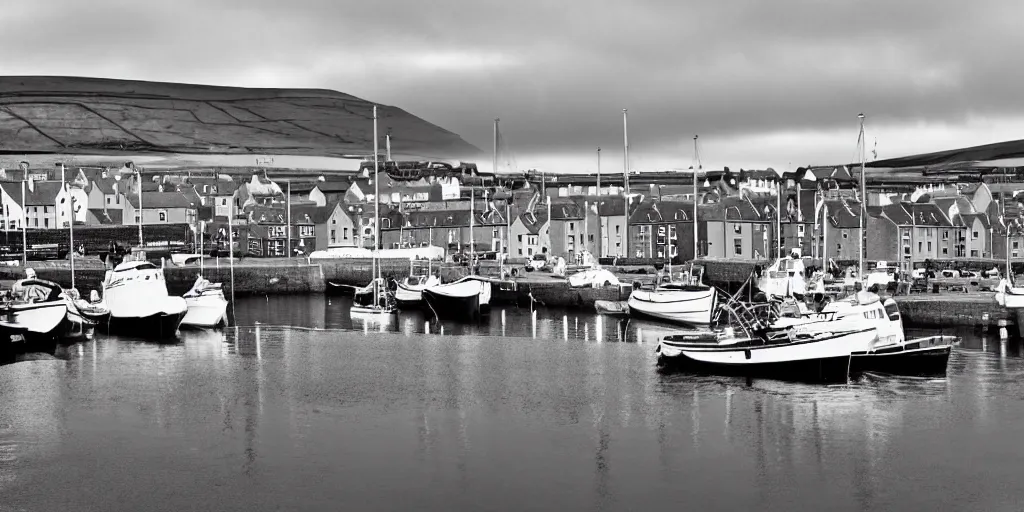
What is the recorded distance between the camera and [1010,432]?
28.6 meters

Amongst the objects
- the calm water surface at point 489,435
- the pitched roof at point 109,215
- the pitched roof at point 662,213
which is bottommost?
the calm water surface at point 489,435

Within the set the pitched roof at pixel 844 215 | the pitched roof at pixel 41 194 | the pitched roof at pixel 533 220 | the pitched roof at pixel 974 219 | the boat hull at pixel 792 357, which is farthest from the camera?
the pitched roof at pixel 41 194

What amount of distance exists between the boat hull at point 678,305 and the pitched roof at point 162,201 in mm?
81704

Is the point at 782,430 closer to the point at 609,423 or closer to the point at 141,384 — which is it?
the point at 609,423

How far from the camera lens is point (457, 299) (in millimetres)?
64062

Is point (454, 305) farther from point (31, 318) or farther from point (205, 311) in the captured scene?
point (31, 318)

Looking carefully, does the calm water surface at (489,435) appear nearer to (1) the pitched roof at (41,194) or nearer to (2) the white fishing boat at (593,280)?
(2) the white fishing boat at (593,280)

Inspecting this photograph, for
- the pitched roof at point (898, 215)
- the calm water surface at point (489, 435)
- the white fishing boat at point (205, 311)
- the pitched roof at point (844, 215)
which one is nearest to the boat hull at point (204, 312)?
the white fishing boat at point (205, 311)

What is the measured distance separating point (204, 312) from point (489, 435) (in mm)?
32573

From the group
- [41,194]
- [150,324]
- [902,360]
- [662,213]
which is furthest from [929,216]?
[41,194]

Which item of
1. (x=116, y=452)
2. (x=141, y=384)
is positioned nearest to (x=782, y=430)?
(x=116, y=452)

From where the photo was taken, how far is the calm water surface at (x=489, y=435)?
75.7 ft

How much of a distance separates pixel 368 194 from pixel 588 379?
11365cm

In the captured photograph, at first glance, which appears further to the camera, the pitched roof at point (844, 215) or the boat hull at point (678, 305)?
the pitched roof at point (844, 215)
